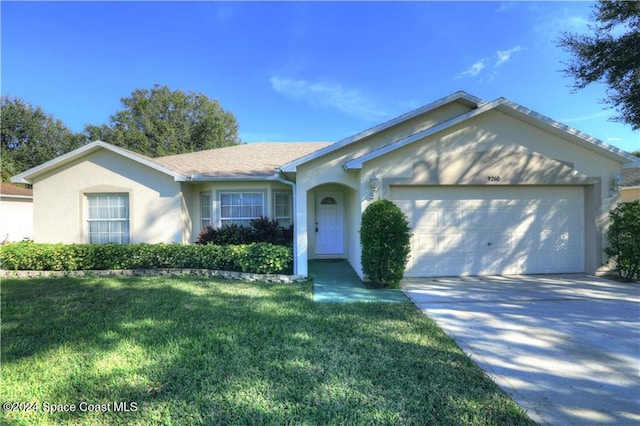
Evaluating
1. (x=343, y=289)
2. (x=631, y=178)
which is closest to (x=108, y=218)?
(x=343, y=289)

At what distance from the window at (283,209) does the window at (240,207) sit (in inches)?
23.2

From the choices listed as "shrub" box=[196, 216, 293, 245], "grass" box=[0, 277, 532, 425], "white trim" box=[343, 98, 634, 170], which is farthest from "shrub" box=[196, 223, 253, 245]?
"white trim" box=[343, 98, 634, 170]

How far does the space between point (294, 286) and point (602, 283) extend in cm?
794

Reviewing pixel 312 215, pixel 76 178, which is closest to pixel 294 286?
pixel 312 215


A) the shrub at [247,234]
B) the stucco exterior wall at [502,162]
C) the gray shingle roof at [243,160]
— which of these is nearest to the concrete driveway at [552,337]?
the stucco exterior wall at [502,162]

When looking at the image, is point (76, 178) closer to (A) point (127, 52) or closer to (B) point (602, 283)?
(A) point (127, 52)

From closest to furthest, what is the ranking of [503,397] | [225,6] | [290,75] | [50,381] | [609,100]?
1. [503,397]
2. [50,381]
3. [609,100]
4. [225,6]
5. [290,75]

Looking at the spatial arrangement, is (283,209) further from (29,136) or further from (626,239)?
(29,136)

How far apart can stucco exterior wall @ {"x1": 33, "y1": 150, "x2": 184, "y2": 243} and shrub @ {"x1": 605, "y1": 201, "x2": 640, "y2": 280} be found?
43.7 feet

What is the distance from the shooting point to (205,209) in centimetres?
1165

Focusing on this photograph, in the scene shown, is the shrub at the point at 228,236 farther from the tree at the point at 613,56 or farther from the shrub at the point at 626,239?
the tree at the point at 613,56

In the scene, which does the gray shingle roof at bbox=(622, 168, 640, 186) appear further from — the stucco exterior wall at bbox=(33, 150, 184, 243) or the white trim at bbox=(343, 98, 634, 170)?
the stucco exterior wall at bbox=(33, 150, 184, 243)

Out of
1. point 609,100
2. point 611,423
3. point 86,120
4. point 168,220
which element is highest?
point 86,120

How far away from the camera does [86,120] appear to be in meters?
33.1
